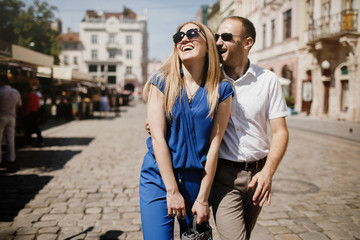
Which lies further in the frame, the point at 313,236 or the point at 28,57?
the point at 28,57

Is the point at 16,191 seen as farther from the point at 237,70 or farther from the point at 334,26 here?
the point at 334,26

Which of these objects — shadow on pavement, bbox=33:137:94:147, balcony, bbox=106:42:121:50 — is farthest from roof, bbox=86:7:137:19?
shadow on pavement, bbox=33:137:94:147

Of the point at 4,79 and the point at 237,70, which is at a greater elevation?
the point at 4,79

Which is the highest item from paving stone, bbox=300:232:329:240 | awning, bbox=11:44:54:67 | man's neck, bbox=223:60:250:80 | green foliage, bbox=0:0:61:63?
green foliage, bbox=0:0:61:63

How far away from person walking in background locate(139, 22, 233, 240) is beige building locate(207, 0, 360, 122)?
63.6ft

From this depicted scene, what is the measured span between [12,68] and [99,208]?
390cm

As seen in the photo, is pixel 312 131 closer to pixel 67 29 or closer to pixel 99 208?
pixel 99 208

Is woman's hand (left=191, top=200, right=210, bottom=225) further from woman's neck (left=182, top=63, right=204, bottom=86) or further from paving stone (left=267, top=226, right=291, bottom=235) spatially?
paving stone (left=267, top=226, right=291, bottom=235)

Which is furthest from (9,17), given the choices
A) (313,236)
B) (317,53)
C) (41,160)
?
(313,236)

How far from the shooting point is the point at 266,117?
2.25 metres

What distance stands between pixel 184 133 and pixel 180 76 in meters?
0.35

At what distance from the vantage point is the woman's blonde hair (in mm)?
1838

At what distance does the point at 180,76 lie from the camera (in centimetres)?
193

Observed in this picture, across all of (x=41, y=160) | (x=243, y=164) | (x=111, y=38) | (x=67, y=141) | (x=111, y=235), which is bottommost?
(x=111, y=235)
